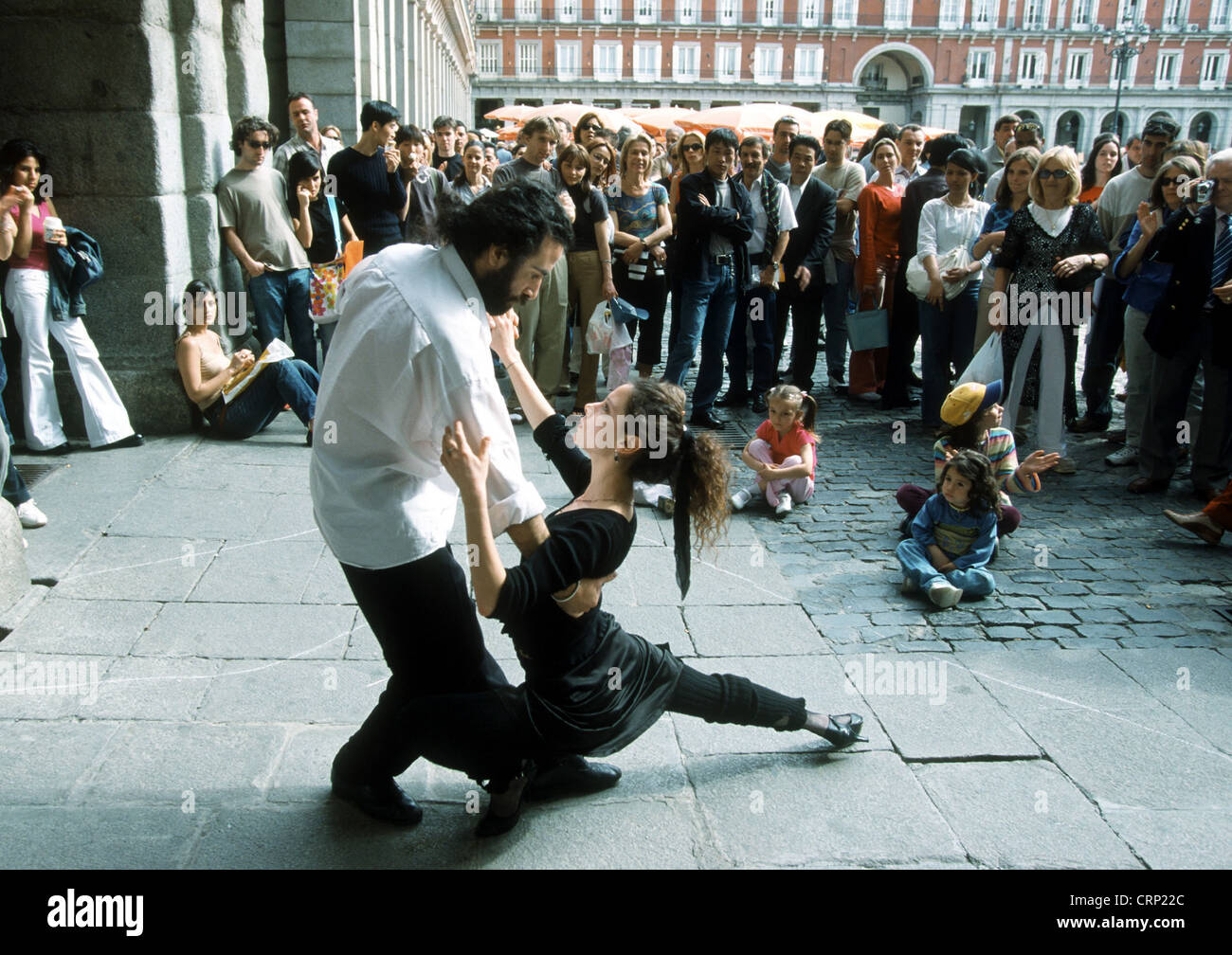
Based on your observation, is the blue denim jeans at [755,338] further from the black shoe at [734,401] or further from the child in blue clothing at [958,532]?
the child in blue clothing at [958,532]

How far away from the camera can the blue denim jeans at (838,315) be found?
915 centimetres

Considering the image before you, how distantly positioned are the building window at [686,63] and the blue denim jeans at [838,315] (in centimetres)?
7157

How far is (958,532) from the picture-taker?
5.19 meters

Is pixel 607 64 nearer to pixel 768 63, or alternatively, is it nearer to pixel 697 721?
pixel 768 63

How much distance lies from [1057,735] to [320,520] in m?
2.64

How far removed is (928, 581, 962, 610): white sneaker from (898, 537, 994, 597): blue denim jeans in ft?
0.16

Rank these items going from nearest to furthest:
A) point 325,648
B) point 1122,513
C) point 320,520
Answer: point 320,520, point 325,648, point 1122,513

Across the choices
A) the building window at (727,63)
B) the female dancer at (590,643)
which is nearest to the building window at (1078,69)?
the building window at (727,63)

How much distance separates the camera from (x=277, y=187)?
771 cm

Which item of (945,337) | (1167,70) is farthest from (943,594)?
(1167,70)

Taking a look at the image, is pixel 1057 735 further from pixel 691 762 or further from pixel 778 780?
pixel 691 762

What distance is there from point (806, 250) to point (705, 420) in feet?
5.64

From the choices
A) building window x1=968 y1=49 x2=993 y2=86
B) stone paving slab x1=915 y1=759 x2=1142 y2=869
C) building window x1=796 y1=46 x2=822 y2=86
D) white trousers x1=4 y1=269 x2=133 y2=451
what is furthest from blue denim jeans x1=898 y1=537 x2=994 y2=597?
building window x1=968 y1=49 x2=993 y2=86
